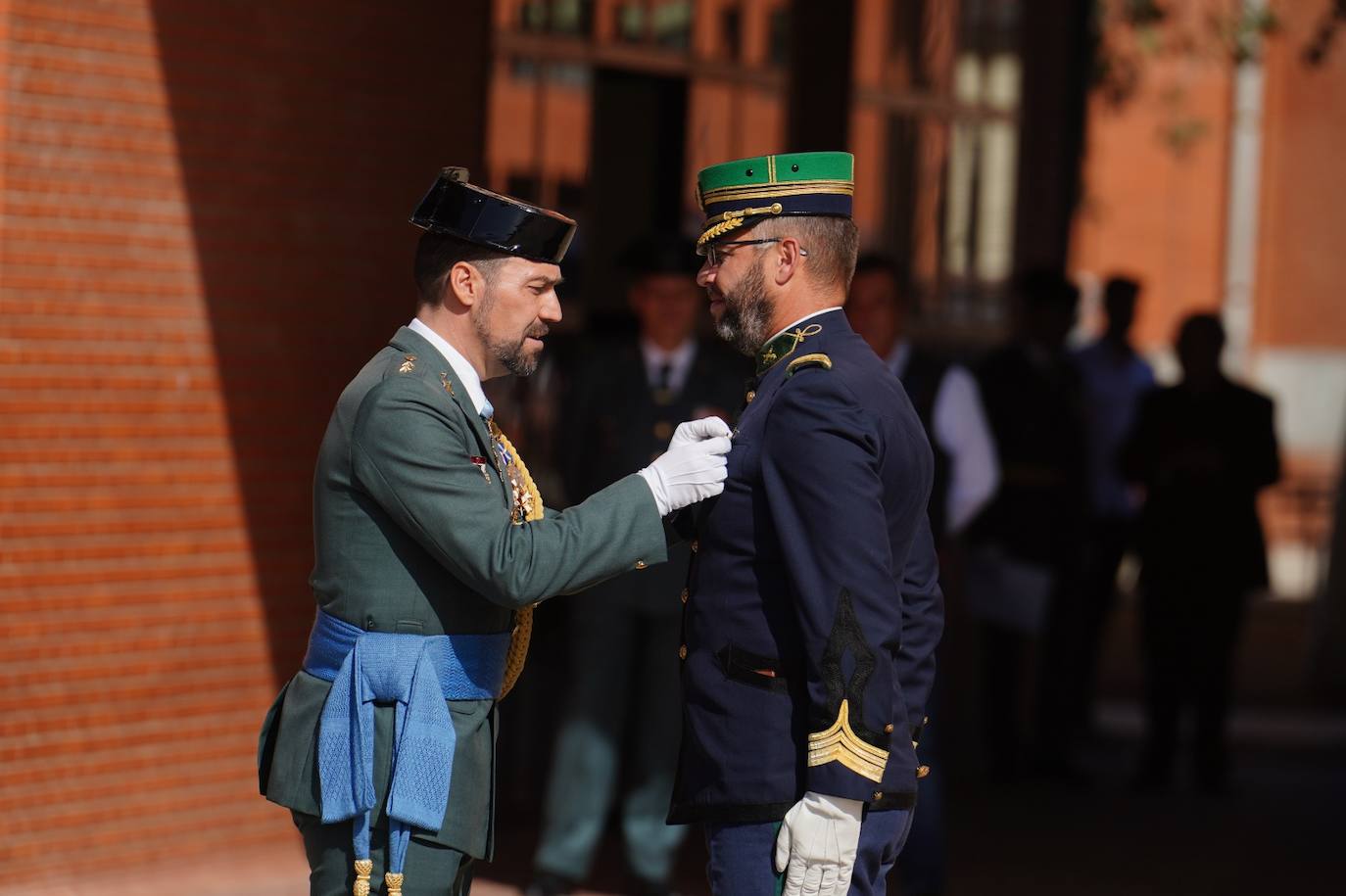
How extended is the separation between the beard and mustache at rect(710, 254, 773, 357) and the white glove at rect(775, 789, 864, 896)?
0.84 metres

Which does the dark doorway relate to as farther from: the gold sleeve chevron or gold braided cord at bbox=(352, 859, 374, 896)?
the gold sleeve chevron

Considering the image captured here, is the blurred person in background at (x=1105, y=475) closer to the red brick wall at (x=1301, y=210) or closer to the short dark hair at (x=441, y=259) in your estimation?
the short dark hair at (x=441, y=259)

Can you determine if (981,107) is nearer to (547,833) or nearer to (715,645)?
(547,833)

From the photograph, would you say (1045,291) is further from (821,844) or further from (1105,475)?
(821,844)

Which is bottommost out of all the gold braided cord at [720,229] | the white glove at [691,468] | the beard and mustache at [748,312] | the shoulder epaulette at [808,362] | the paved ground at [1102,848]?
the paved ground at [1102,848]

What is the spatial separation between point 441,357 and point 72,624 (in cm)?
258

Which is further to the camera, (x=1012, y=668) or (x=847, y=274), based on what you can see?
(x=1012, y=668)

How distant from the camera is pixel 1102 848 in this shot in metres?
7.38

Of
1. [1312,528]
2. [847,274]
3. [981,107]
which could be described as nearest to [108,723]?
[847,274]

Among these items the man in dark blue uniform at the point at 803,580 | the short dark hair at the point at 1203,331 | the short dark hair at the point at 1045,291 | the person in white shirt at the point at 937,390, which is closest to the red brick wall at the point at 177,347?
the person in white shirt at the point at 937,390

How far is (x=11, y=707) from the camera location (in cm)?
561

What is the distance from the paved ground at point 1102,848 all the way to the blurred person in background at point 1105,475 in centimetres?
55

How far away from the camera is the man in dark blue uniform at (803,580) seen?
3234 mm

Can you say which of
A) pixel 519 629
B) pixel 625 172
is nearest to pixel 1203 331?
pixel 625 172
